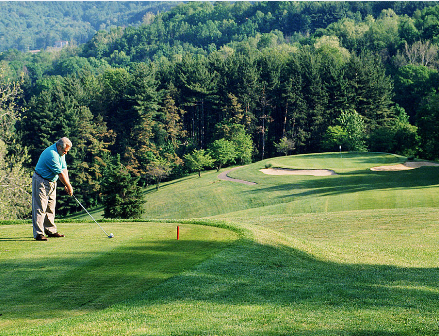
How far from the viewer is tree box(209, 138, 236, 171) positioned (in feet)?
233

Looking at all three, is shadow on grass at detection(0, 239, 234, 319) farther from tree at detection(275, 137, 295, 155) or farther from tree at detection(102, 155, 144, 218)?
tree at detection(275, 137, 295, 155)

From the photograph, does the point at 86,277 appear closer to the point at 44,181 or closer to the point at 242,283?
the point at 242,283

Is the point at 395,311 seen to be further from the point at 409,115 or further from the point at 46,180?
the point at 409,115

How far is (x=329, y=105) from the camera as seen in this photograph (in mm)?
79000

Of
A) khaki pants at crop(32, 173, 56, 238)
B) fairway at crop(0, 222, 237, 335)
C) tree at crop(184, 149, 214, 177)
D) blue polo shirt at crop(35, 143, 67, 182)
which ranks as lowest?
tree at crop(184, 149, 214, 177)

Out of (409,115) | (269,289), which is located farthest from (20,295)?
(409,115)

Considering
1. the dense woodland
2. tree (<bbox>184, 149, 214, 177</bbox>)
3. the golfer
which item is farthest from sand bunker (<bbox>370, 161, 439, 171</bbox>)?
the golfer

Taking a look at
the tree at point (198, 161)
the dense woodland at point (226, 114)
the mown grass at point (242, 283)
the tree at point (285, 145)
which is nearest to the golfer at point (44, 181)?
the mown grass at point (242, 283)

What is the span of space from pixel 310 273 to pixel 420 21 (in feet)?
384

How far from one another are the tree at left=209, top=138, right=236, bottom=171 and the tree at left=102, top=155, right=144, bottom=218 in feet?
129

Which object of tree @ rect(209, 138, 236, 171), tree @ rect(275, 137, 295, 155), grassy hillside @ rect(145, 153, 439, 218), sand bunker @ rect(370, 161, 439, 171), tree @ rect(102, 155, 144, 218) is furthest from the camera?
tree @ rect(275, 137, 295, 155)

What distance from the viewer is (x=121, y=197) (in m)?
30.3

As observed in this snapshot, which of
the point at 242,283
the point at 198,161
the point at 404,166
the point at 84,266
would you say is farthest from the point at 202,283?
the point at 198,161

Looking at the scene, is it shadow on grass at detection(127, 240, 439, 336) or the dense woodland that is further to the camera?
the dense woodland
